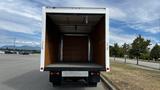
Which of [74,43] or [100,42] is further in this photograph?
[74,43]

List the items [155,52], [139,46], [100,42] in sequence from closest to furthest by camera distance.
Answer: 1. [100,42]
2. [139,46]
3. [155,52]

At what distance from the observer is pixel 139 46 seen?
5225 cm

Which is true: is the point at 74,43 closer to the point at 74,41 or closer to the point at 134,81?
the point at 74,41

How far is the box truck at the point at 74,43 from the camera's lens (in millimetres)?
9859

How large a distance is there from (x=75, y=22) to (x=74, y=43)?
286 cm

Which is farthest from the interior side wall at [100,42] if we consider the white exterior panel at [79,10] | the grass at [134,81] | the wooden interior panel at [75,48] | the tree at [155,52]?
the tree at [155,52]

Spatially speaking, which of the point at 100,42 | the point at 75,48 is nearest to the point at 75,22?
the point at 100,42

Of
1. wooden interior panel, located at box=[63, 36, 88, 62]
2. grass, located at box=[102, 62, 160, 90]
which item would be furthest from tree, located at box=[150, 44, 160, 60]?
wooden interior panel, located at box=[63, 36, 88, 62]

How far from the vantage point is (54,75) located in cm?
1048

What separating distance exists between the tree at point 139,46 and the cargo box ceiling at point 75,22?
3928 centimetres

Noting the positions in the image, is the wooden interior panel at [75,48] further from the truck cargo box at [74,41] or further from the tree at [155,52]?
the tree at [155,52]

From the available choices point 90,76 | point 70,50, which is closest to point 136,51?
point 70,50

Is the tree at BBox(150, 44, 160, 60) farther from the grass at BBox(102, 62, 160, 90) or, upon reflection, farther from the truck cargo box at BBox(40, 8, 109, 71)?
the truck cargo box at BBox(40, 8, 109, 71)

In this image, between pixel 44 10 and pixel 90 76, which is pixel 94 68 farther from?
pixel 44 10
